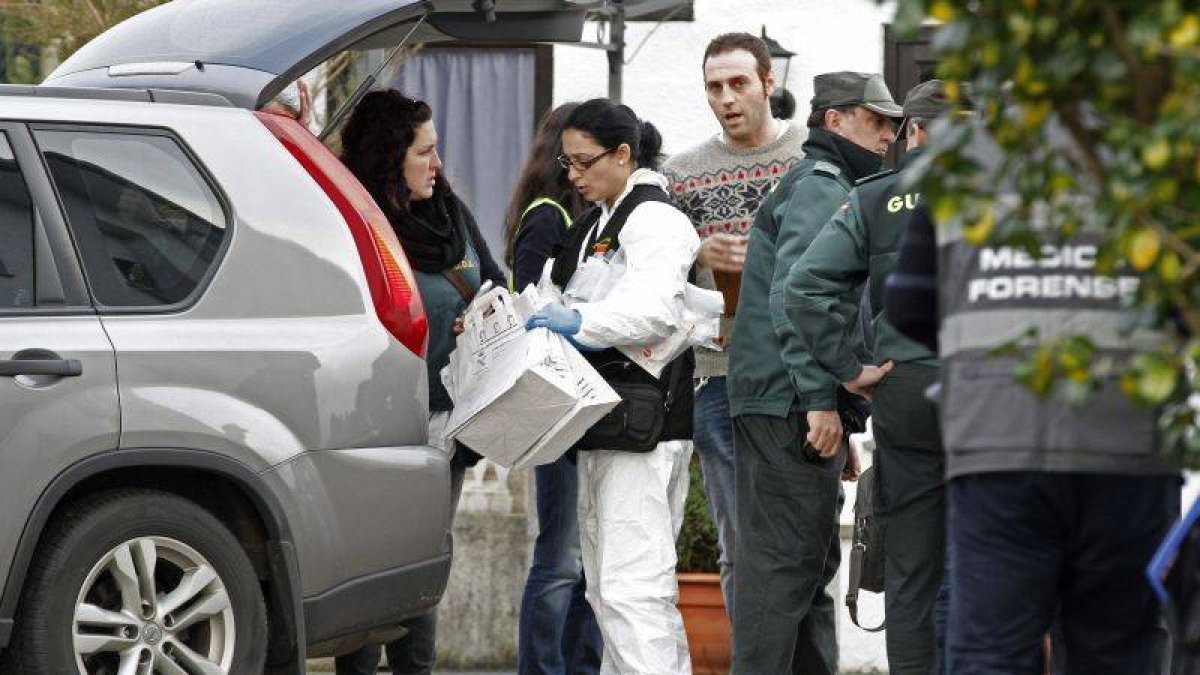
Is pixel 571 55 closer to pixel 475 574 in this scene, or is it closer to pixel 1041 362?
pixel 475 574

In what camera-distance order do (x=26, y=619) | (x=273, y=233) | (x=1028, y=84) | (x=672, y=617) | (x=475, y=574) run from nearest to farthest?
(x=1028, y=84) → (x=26, y=619) → (x=273, y=233) → (x=672, y=617) → (x=475, y=574)

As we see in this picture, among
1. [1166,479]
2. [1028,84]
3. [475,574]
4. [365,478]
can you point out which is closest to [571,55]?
[475,574]

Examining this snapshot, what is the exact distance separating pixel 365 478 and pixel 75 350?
2.52ft

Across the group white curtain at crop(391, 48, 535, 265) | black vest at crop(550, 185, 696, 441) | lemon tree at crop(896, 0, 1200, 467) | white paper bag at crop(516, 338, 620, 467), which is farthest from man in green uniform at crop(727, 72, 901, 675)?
white curtain at crop(391, 48, 535, 265)

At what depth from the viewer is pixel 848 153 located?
6.66 meters

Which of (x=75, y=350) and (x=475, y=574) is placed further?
(x=475, y=574)

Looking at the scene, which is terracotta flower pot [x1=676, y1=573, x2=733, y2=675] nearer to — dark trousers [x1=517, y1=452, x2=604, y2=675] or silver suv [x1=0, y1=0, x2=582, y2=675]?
dark trousers [x1=517, y1=452, x2=604, y2=675]

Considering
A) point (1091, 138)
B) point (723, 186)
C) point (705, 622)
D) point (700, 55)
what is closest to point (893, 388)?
point (723, 186)

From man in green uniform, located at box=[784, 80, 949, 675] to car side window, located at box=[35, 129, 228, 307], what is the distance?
4.84 ft

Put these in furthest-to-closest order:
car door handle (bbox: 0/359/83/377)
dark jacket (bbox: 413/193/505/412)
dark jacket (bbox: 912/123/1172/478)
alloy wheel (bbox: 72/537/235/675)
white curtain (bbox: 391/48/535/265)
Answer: white curtain (bbox: 391/48/535/265), dark jacket (bbox: 413/193/505/412), alloy wheel (bbox: 72/537/235/675), car door handle (bbox: 0/359/83/377), dark jacket (bbox: 912/123/1172/478)

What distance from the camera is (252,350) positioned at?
5.68 m

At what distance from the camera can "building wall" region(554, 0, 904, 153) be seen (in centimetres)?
1091

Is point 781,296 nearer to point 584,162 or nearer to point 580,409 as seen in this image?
point 580,409

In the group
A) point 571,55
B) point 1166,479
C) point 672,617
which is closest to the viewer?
point 1166,479
